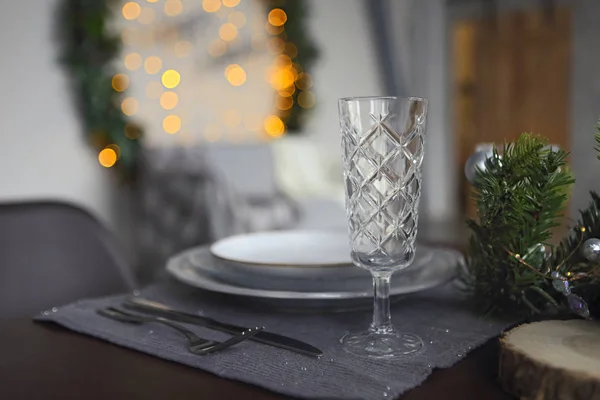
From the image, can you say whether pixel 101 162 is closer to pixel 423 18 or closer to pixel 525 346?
pixel 525 346

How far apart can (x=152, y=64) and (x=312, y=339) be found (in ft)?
9.51

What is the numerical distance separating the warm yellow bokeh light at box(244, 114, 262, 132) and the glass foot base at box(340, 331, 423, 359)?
335 centimetres

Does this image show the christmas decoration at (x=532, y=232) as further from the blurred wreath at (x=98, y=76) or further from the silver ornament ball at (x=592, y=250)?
the blurred wreath at (x=98, y=76)

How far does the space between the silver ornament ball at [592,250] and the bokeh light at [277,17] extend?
3.63 metres

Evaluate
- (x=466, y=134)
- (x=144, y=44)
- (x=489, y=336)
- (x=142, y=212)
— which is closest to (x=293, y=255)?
(x=489, y=336)

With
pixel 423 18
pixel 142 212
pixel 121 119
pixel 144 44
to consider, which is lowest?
pixel 142 212

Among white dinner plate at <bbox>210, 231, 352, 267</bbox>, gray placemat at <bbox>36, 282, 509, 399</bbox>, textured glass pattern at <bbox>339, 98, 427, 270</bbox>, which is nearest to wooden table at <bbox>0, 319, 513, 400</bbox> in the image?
gray placemat at <bbox>36, 282, 509, 399</bbox>

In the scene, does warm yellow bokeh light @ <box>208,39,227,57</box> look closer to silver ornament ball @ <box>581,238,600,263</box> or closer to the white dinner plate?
the white dinner plate

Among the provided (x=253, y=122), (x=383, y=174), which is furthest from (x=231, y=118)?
(x=383, y=174)

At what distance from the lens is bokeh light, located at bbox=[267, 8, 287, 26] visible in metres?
3.96

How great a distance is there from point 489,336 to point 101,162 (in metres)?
2.68

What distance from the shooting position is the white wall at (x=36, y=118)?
266 cm

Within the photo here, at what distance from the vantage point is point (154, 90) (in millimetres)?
3270

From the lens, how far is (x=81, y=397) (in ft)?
1.58
